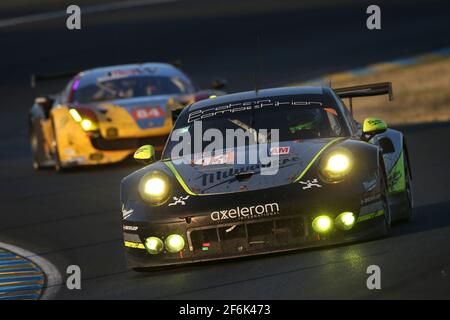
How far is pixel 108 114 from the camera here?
15102 millimetres

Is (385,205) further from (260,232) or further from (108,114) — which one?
(108,114)

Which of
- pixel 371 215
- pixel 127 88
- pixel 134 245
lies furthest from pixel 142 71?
pixel 371 215

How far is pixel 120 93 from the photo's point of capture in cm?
1585

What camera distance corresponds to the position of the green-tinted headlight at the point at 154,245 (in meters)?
8.40

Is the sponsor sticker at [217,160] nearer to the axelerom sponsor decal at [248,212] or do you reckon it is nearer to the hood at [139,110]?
the axelerom sponsor decal at [248,212]

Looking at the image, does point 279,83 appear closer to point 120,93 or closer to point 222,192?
point 120,93

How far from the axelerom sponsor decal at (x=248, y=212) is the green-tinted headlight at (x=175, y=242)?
26 centimetres

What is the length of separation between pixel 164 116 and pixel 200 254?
22.0ft

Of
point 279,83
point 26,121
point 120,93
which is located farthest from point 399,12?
point 120,93

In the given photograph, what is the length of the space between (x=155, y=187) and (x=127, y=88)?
743 cm

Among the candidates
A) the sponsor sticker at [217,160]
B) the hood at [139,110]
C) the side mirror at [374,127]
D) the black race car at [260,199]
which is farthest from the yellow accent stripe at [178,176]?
the hood at [139,110]

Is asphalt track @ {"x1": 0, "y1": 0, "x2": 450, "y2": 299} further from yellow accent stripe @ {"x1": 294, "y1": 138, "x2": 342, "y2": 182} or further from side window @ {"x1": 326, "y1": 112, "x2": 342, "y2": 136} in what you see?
side window @ {"x1": 326, "y1": 112, "x2": 342, "y2": 136}
